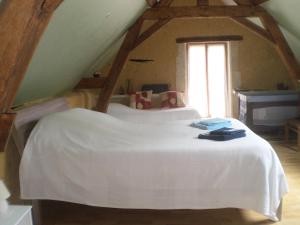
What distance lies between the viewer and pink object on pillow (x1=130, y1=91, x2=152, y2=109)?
237 inches

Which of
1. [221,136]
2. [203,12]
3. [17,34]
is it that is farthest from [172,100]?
[17,34]

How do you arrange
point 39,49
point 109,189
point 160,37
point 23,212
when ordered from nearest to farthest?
point 23,212 < point 39,49 < point 109,189 < point 160,37

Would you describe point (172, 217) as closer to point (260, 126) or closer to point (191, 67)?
point (260, 126)

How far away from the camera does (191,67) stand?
6.77 meters

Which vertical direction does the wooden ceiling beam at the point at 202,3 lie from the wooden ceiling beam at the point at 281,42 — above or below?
above

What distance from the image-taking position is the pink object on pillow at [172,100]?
19.6 feet

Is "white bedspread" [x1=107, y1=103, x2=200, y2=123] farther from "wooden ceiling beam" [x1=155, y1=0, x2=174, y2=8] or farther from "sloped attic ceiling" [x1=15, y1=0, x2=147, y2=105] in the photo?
"wooden ceiling beam" [x1=155, y1=0, x2=174, y2=8]

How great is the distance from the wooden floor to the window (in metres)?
3.61

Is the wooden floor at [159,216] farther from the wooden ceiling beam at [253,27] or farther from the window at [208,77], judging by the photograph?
the window at [208,77]

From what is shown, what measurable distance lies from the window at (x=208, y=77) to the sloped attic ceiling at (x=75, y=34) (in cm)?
191

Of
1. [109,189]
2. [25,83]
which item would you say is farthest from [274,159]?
[25,83]

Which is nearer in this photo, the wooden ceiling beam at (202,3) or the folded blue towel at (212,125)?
the folded blue towel at (212,125)

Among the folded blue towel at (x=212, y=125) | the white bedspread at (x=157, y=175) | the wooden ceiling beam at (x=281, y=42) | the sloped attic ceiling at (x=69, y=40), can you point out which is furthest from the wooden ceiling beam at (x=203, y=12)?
the white bedspread at (x=157, y=175)

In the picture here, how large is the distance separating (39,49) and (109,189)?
1.23 meters
